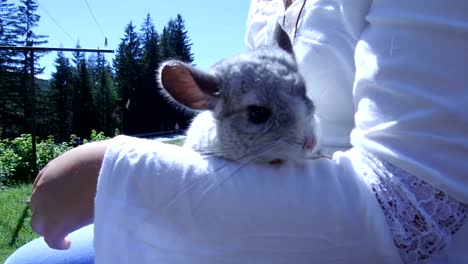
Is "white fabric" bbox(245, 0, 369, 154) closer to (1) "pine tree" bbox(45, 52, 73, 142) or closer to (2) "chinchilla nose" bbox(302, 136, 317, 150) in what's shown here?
(2) "chinchilla nose" bbox(302, 136, 317, 150)

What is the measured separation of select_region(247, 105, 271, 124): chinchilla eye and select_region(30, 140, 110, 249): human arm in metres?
0.48

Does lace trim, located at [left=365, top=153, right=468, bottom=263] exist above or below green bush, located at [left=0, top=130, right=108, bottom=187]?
below

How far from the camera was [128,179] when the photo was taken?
981 mm

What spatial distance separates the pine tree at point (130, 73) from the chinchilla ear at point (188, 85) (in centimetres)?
2446

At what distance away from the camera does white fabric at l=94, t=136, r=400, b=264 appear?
0.94 meters

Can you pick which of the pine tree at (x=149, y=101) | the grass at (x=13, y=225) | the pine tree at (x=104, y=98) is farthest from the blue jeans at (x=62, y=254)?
the pine tree at (x=104, y=98)

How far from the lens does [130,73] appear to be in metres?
32.8

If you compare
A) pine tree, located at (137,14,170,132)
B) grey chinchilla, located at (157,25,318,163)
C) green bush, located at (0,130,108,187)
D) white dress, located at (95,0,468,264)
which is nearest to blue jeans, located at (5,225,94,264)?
grey chinchilla, located at (157,25,318,163)

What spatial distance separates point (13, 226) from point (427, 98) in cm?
554

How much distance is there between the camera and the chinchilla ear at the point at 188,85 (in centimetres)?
123

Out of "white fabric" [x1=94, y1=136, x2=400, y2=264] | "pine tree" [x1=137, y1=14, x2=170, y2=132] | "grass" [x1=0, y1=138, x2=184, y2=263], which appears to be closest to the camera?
"white fabric" [x1=94, y1=136, x2=400, y2=264]

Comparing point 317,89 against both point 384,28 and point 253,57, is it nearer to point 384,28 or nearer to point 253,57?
point 253,57

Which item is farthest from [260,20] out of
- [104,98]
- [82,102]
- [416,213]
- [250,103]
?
[82,102]

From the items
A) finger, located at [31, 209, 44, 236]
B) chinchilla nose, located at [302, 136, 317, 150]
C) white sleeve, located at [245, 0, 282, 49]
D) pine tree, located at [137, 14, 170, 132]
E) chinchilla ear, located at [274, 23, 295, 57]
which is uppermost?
pine tree, located at [137, 14, 170, 132]
